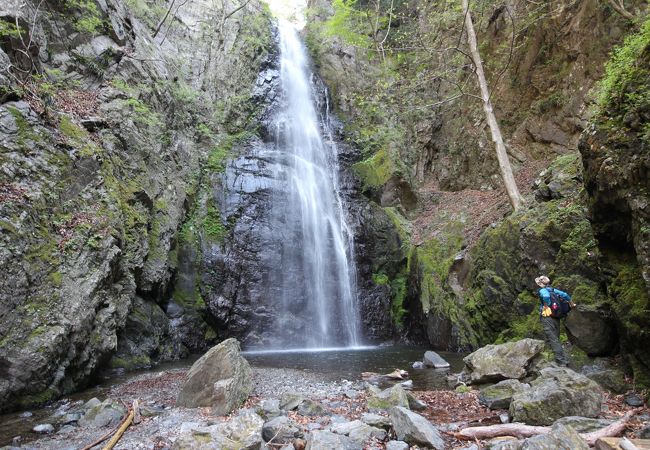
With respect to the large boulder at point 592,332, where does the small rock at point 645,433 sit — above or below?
below

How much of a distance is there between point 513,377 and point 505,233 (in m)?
4.51

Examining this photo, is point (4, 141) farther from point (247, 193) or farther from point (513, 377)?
point (513, 377)

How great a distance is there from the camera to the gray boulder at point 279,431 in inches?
172

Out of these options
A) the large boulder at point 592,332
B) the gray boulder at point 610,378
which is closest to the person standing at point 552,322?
the large boulder at point 592,332

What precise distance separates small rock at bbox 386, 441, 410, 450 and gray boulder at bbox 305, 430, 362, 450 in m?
0.30

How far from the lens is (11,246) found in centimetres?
649

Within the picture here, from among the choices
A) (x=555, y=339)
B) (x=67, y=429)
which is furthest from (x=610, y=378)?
(x=67, y=429)

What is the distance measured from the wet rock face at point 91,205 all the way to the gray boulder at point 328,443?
5.02 metres

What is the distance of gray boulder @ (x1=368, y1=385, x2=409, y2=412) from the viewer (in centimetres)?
548

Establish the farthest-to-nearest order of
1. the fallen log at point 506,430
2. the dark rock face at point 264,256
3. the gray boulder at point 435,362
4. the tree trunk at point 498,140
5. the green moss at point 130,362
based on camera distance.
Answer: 1. the dark rock face at point 264,256
2. the tree trunk at point 498,140
3. the green moss at point 130,362
4. the gray boulder at point 435,362
5. the fallen log at point 506,430

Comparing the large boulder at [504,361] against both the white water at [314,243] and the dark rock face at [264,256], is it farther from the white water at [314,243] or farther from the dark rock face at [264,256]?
the dark rock face at [264,256]

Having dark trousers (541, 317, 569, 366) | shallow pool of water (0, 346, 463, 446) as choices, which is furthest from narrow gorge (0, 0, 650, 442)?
shallow pool of water (0, 346, 463, 446)

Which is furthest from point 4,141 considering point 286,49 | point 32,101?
point 286,49

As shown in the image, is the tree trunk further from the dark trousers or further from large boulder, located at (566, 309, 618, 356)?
the dark trousers
